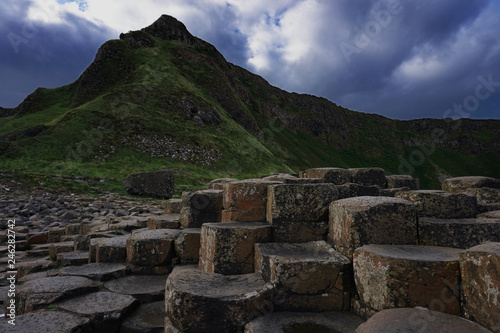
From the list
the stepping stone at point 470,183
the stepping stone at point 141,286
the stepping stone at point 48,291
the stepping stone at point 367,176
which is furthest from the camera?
the stepping stone at point 367,176

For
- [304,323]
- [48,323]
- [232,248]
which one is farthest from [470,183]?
[48,323]

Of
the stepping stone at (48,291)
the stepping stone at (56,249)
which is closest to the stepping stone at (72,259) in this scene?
the stepping stone at (56,249)

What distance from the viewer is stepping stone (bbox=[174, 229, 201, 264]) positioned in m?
5.08

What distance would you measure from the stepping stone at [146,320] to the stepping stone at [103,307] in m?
0.09

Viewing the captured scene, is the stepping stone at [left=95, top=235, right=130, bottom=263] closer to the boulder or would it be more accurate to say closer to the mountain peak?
the boulder

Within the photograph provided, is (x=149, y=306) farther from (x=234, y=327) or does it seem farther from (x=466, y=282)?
(x=466, y=282)

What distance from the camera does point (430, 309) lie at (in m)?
2.65

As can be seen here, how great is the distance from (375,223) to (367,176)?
6439 mm

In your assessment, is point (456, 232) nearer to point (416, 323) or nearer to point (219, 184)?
point (416, 323)

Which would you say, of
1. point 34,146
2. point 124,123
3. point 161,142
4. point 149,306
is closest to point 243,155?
point 161,142

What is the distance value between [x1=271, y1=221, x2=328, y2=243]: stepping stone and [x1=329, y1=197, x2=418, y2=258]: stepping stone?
21.7 inches

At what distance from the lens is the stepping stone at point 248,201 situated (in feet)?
15.3

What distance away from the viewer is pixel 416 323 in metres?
2.33

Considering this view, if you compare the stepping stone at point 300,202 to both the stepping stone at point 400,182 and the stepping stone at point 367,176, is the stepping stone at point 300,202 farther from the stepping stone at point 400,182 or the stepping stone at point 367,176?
the stepping stone at point 400,182
